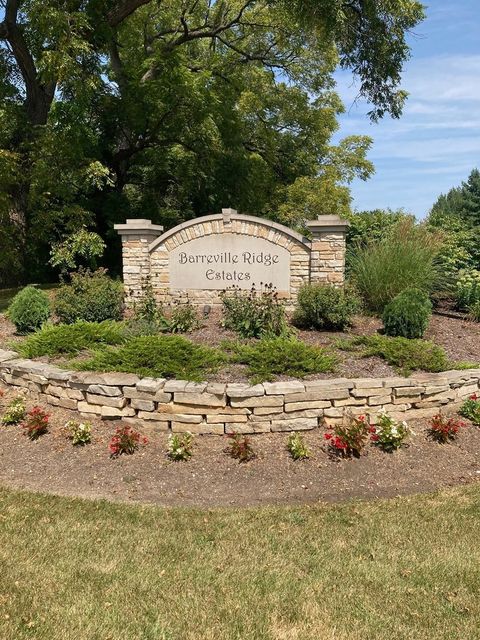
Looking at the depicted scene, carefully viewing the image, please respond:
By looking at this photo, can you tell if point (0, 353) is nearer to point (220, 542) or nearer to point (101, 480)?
point (101, 480)

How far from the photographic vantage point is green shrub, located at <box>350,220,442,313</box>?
8.75m

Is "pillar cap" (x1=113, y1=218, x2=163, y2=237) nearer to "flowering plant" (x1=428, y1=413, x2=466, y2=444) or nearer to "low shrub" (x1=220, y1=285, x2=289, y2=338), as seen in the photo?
"low shrub" (x1=220, y1=285, x2=289, y2=338)

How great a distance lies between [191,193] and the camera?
17281 millimetres

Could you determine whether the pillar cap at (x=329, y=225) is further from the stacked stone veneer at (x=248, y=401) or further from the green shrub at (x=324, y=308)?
the stacked stone veneer at (x=248, y=401)

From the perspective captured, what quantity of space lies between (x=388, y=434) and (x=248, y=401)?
1340 mm

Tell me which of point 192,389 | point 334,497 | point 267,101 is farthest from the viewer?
point 267,101

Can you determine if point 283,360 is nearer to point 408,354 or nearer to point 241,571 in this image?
point 408,354

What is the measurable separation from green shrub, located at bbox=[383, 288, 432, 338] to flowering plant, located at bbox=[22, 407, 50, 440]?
450 centimetres

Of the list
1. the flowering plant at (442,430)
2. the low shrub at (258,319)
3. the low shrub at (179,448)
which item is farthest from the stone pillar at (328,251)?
the low shrub at (179,448)

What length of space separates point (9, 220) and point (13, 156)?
271cm

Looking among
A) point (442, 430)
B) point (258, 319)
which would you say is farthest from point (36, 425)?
→ point (442, 430)

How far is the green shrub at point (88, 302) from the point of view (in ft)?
25.9

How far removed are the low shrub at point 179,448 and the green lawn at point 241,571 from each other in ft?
2.60

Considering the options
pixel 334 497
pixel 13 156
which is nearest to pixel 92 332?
pixel 334 497
